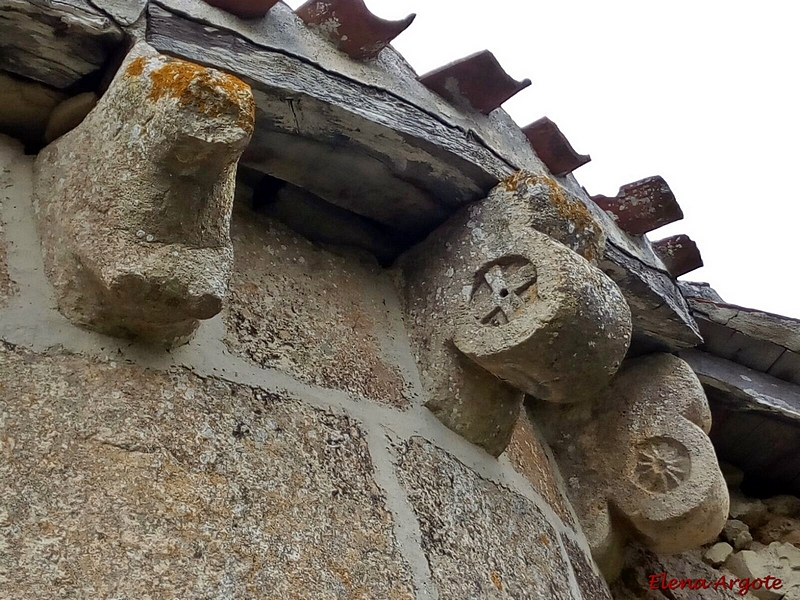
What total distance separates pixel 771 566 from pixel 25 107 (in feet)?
4.77

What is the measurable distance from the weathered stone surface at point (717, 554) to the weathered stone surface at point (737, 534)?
2 cm

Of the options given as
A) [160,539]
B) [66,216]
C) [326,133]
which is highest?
[326,133]

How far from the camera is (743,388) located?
1.61m

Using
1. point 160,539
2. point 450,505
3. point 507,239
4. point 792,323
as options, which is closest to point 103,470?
point 160,539

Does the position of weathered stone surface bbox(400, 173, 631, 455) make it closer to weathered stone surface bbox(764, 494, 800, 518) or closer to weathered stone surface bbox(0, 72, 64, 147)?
weathered stone surface bbox(0, 72, 64, 147)

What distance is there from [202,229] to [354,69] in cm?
35

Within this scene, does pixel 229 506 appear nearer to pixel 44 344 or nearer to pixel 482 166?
pixel 44 344

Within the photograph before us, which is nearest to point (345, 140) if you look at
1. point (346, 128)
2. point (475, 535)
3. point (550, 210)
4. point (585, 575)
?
point (346, 128)

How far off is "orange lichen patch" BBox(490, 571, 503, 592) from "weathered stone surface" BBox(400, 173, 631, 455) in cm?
19

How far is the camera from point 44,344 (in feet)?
2.90

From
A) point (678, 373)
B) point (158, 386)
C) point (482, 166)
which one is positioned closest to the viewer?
point (158, 386)

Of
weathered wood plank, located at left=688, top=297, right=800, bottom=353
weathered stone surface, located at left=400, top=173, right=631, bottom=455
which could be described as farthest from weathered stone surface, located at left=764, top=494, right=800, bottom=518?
weathered stone surface, located at left=400, top=173, right=631, bottom=455

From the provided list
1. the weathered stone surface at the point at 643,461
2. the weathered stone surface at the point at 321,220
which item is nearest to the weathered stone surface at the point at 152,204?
the weathered stone surface at the point at 321,220

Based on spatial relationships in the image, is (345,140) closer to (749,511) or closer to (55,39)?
(55,39)
